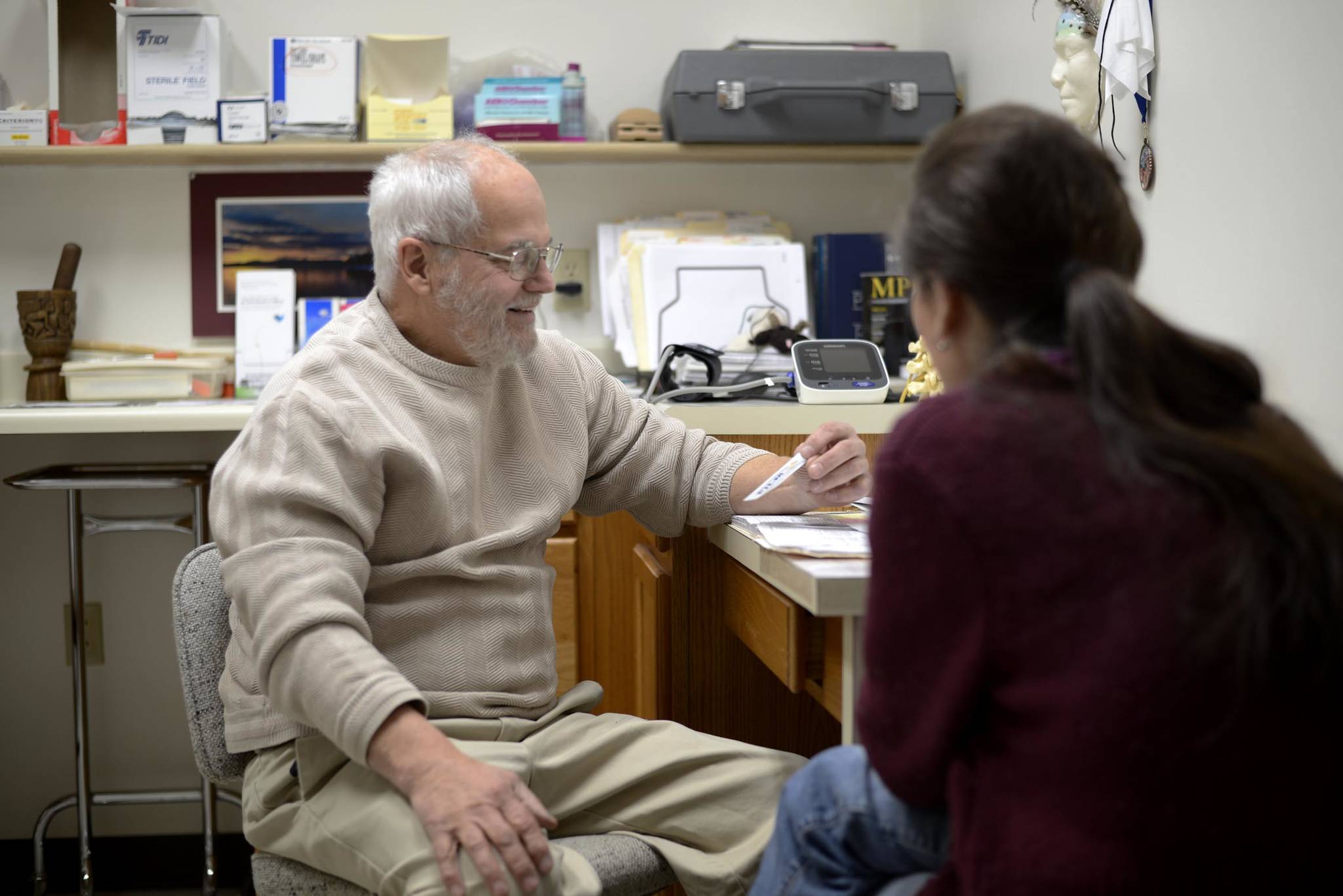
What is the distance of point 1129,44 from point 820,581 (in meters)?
1.20

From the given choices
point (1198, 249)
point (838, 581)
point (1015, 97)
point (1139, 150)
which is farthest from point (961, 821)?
point (1015, 97)

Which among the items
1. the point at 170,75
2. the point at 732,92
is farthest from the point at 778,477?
the point at 170,75

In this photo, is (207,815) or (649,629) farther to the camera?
(207,815)

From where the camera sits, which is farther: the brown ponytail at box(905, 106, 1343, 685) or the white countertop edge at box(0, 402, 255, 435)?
the white countertop edge at box(0, 402, 255, 435)

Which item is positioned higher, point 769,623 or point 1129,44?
point 1129,44

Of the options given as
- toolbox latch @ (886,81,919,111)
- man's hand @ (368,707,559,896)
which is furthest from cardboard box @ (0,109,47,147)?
man's hand @ (368,707,559,896)

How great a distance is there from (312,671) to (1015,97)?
1803 mm

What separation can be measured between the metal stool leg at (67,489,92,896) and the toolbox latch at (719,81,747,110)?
1447mm

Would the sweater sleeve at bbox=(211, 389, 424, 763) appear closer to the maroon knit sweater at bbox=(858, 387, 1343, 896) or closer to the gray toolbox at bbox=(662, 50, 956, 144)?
the maroon knit sweater at bbox=(858, 387, 1343, 896)

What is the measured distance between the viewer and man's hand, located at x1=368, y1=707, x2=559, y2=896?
1009 mm

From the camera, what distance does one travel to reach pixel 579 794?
1.25m

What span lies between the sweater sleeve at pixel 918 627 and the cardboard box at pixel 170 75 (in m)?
2.15

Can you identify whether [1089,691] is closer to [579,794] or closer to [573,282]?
[579,794]

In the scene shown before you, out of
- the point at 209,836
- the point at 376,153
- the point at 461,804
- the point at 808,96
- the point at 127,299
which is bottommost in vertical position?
the point at 209,836
